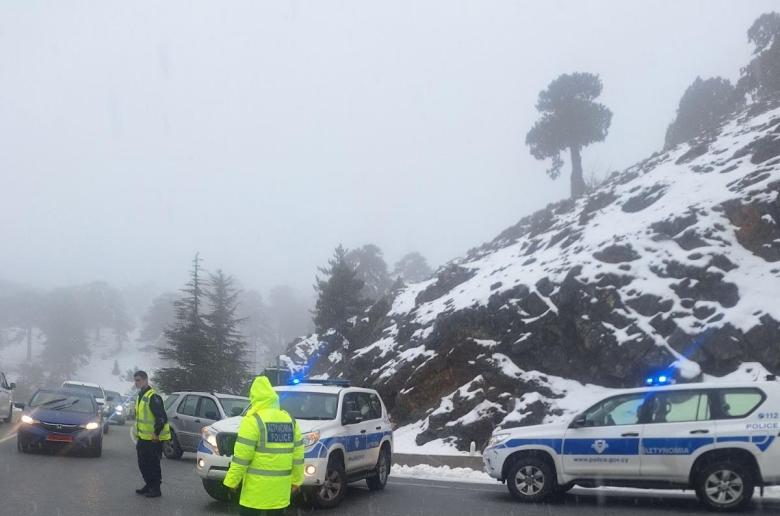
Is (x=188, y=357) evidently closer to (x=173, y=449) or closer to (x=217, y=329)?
(x=217, y=329)

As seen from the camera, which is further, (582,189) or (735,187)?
(582,189)

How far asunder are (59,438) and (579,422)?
1029 centimetres

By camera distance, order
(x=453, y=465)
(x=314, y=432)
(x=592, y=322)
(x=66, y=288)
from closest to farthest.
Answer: (x=314, y=432) < (x=453, y=465) < (x=592, y=322) < (x=66, y=288)

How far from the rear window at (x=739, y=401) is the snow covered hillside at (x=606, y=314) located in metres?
10.0

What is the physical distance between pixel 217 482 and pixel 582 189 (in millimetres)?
37756

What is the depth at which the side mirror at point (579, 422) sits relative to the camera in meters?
10.6

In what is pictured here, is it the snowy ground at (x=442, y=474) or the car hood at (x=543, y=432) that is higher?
the car hood at (x=543, y=432)

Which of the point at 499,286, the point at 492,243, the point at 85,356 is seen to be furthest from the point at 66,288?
the point at 499,286

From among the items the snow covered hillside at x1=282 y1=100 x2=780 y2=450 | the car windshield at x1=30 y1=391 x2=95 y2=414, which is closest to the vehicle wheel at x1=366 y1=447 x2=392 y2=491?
the car windshield at x1=30 y1=391 x2=95 y2=414

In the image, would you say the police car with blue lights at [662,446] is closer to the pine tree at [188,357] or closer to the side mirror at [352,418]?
the side mirror at [352,418]

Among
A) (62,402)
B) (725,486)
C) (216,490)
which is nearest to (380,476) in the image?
(216,490)

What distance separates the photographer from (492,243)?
41625 mm

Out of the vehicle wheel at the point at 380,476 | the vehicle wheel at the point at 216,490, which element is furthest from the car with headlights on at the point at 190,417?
the vehicle wheel at the point at 216,490

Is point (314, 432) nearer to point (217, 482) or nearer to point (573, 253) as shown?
point (217, 482)
